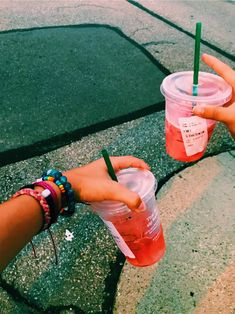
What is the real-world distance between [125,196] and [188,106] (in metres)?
0.64

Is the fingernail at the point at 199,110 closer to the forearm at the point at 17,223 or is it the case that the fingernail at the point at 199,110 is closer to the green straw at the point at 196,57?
the green straw at the point at 196,57

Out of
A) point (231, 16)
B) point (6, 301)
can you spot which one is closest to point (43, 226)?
point (6, 301)

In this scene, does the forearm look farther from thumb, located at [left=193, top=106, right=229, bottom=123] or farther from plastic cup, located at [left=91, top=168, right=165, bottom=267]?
thumb, located at [left=193, top=106, right=229, bottom=123]

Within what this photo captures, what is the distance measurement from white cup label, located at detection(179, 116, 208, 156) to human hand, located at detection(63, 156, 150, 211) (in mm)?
355

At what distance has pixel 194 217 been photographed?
2.03 metres

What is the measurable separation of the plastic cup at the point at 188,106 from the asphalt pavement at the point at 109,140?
0.43 m

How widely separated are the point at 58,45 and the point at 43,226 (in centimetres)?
260

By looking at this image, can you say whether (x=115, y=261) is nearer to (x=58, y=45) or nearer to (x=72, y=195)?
(x=72, y=195)

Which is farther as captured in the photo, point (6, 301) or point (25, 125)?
point (25, 125)

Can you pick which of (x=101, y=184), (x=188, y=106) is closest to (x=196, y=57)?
(x=188, y=106)

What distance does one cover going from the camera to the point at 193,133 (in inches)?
68.0

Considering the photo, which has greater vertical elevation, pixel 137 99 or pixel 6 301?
pixel 137 99

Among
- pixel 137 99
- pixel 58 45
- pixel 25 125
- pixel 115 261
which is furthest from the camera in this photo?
pixel 58 45

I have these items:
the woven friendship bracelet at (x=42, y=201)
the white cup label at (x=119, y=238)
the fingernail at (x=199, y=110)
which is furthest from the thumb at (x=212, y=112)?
the woven friendship bracelet at (x=42, y=201)
